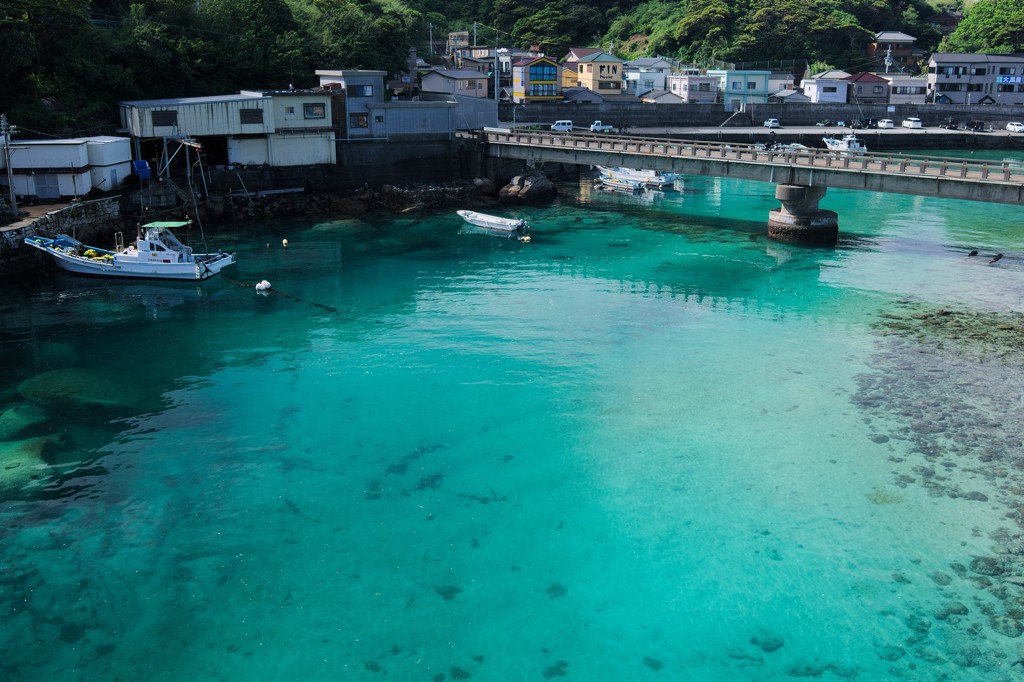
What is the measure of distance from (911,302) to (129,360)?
31200 mm

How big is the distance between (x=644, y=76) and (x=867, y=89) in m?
26.7

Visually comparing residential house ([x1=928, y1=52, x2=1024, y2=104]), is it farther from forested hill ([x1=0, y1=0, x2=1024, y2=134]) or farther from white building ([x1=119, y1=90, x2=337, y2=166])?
white building ([x1=119, y1=90, x2=337, y2=166])

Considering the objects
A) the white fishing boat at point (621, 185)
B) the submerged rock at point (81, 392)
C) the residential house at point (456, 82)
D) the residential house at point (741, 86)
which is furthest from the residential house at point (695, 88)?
the submerged rock at point (81, 392)

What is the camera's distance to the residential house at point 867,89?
95500 millimetres

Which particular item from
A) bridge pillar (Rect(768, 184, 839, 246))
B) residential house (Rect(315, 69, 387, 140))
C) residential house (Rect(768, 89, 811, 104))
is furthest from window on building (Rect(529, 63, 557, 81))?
bridge pillar (Rect(768, 184, 839, 246))

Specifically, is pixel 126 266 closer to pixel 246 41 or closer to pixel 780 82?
pixel 246 41

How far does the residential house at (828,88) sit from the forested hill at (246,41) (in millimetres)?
10639

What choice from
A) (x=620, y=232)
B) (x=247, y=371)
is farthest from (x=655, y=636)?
(x=620, y=232)

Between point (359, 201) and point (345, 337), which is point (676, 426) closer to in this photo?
point (345, 337)

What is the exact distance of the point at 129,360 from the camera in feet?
93.7

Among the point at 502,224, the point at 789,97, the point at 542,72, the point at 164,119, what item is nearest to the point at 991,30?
the point at 789,97

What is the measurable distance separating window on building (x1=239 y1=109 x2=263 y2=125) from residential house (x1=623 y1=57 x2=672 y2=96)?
176ft

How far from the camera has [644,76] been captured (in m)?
95.1

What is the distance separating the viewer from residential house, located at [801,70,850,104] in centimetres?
9375
